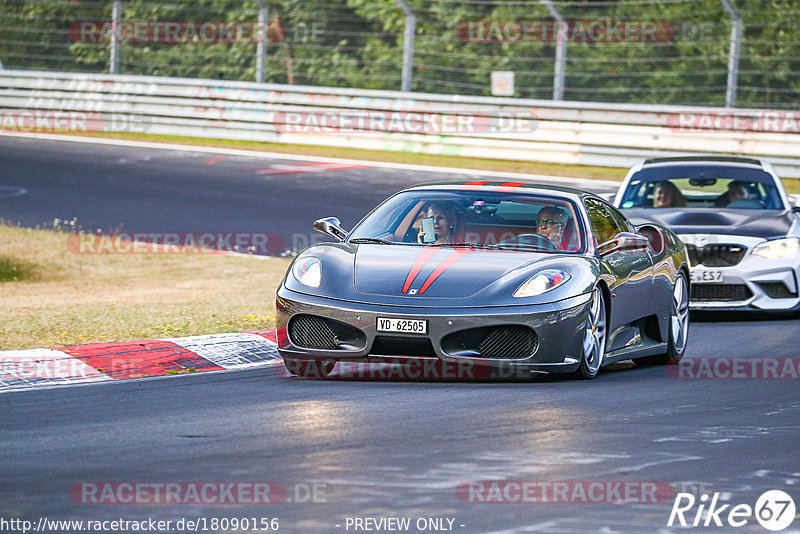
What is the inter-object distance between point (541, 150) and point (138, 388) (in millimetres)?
15736

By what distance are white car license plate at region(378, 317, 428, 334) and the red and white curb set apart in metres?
1.52

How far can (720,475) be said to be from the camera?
5734 millimetres

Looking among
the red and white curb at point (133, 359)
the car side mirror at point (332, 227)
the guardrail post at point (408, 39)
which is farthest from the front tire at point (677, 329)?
the guardrail post at point (408, 39)

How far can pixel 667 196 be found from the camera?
1291 cm

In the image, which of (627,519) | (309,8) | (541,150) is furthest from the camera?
(309,8)

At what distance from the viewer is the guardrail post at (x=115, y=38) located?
84.1 ft

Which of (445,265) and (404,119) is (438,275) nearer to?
(445,265)

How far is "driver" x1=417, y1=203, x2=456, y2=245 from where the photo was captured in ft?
29.0

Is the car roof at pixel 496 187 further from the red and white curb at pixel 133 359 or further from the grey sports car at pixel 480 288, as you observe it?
the red and white curb at pixel 133 359

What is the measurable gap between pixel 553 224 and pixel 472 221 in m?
0.51

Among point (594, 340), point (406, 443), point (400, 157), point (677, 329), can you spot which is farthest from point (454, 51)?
point (406, 443)

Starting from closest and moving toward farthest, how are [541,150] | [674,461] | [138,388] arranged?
[674,461], [138,388], [541,150]

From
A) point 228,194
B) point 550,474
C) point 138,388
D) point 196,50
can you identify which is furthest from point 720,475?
point 196,50

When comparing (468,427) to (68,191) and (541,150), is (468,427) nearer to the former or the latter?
(68,191)
